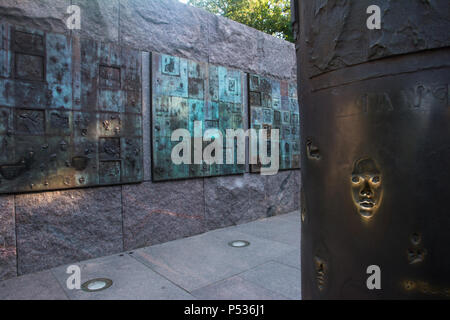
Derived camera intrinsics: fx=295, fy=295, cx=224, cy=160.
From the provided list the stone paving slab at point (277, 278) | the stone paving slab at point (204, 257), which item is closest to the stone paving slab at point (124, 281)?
the stone paving slab at point (204, 257)

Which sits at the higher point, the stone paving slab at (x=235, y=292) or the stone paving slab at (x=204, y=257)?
the stone paving slab at (x=204, y=257)

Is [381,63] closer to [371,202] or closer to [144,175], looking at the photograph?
[371,202]

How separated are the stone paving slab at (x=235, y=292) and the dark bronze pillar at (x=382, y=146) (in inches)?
71.8

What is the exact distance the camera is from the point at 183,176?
185 inches

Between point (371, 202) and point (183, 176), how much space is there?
3917 millimetres

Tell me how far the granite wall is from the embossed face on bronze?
361 centimetres

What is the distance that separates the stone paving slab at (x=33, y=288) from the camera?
113 inches

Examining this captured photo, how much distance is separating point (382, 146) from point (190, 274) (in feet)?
9.48

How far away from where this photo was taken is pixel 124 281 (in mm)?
3170

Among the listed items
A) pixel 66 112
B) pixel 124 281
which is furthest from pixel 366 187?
pixel 66 112

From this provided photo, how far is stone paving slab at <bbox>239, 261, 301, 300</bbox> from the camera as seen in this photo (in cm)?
293

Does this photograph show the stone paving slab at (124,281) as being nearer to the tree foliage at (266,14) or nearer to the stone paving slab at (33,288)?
the stone paving slab at (33,288)

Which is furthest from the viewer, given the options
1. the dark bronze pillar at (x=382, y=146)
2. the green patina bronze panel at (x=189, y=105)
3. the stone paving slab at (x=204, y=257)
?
the green patina bronze panel at (x=189, y=105)
